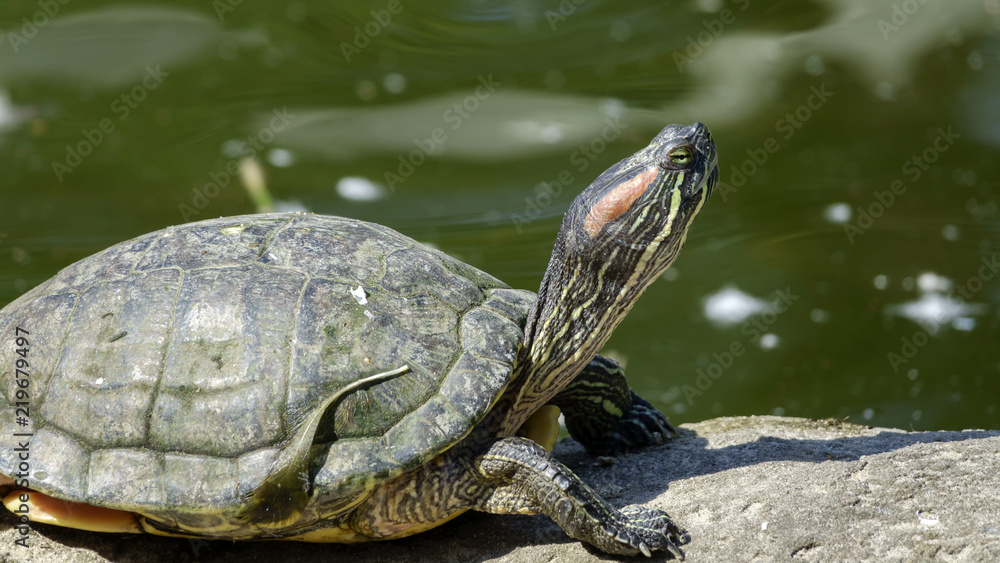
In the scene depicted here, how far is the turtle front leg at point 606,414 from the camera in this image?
4.66 m

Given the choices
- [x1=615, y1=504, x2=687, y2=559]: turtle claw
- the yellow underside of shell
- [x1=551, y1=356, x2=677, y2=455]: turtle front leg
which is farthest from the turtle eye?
the yellow underside of shell

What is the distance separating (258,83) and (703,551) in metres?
8.44

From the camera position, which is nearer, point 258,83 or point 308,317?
point 308,317

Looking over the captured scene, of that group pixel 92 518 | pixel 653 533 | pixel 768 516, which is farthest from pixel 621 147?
pixel 92 518

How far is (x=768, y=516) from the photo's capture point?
347 centimetres

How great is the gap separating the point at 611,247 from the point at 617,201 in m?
0.23

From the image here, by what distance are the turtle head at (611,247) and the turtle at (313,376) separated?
0.4 inches

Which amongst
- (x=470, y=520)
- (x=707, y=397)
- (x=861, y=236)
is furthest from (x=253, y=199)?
(x=861, y=236)

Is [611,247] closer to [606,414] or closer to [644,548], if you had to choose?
[606,414]

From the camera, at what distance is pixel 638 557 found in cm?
350

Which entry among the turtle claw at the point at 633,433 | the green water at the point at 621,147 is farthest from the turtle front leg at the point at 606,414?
the green water at the point at 621,147

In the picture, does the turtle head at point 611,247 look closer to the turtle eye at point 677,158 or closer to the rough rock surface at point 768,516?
the turtle eye at point 677,158

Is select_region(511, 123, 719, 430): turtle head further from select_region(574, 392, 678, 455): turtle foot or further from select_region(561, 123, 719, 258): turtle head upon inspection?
select_region(574, 392, 678, 455): turtle foot

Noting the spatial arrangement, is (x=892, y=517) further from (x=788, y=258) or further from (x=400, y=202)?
(x=400, y=202)
